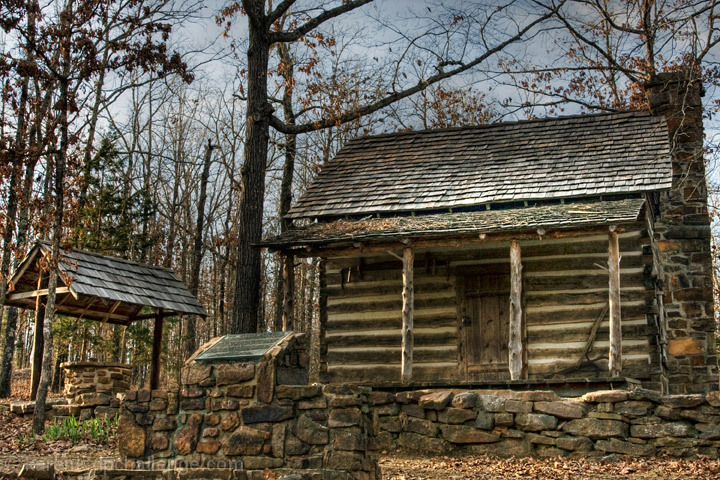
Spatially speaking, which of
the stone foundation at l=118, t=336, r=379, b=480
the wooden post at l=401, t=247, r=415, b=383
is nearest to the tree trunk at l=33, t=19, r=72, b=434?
the stone foundation at l=118, t=336, r=379, b=480

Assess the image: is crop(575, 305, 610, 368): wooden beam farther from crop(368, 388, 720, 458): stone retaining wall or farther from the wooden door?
crop(368, 388, 720, 458): stone retaining wall

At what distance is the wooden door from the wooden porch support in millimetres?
3469

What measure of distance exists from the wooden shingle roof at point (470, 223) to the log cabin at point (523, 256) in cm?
4

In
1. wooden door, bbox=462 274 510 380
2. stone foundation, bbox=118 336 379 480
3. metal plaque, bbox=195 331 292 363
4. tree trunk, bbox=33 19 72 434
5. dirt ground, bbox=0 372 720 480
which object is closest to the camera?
stone foundation, bbox=118 336 379 480

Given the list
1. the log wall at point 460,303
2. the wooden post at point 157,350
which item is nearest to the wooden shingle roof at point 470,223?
the log wall at point 460,303

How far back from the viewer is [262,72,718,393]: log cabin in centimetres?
1392

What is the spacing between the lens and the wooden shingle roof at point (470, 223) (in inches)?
518

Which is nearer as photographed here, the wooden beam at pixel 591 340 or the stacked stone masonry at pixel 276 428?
the stacked stone masonry at pixel 276 428

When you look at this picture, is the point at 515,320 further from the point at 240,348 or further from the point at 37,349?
the point at 37,349

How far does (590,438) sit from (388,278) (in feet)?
21.5

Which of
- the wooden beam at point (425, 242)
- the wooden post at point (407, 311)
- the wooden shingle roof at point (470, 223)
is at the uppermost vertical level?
the wooden shingle roof at point (470, 223)

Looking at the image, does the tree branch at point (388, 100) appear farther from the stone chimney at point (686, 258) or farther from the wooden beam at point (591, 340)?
the wooden beam at point (591, 340)

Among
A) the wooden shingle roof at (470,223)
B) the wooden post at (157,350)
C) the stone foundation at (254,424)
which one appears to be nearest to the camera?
the stone foundation at (254,424)

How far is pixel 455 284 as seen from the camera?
51.1 ft
